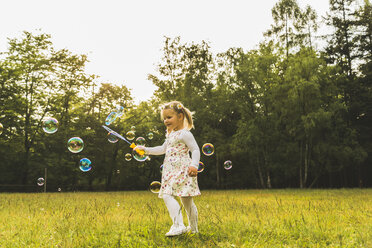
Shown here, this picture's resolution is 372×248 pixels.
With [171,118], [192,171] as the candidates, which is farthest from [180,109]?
[192,171]

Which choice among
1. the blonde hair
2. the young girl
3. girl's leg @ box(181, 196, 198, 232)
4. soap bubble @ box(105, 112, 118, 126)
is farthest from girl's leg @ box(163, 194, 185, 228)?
soap bubble @ box(105, 112, 118, 126)

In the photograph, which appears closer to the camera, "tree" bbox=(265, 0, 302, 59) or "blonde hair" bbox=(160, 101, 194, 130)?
"blonde hair" bbox=(160, 101, 194, 130)

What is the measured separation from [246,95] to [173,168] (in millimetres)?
26480

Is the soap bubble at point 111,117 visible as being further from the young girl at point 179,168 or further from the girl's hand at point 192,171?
the girl's hand at point 192,171

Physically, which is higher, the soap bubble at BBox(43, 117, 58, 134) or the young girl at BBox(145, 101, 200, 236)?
the soap bubble at BBox(43, 117, 58, 134)

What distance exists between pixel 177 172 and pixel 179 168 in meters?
0.06

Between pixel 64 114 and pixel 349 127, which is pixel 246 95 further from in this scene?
pixel 64 114

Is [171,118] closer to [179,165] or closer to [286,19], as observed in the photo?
[179,165]

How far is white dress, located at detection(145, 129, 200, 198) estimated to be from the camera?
4090 mm

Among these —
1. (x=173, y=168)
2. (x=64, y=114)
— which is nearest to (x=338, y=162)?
(x=64, y=114)

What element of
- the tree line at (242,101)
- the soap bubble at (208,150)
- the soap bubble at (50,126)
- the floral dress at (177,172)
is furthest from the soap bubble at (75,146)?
the tree line at (242,101)

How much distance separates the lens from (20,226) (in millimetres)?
5180

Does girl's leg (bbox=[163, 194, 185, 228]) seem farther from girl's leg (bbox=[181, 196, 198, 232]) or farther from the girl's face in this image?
the girl's face

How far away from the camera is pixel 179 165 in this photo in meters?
4.21
